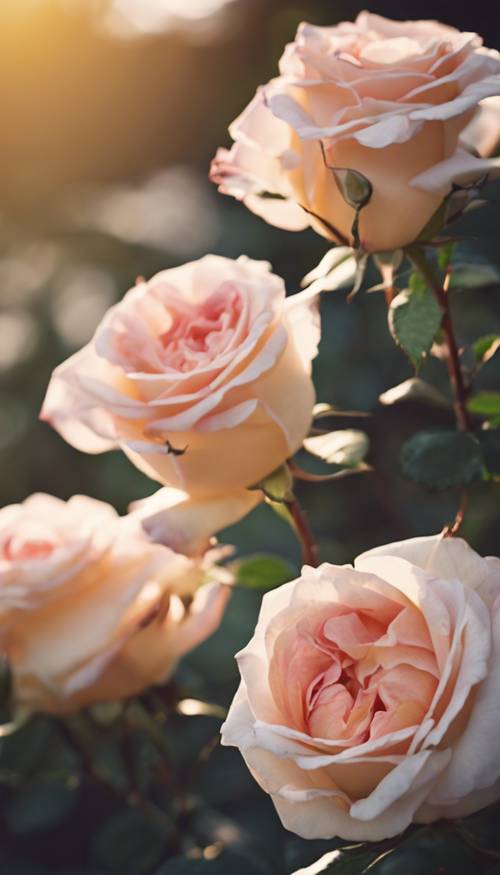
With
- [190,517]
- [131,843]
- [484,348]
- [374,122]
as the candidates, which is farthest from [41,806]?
[374,122]

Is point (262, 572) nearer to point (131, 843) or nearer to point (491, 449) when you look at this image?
point (491, 449)

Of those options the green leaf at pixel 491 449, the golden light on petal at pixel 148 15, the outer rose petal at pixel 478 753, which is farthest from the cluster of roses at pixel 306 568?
the golden light on petal at pixel 148 15

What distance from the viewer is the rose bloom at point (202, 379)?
58 cm

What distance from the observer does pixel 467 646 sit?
45 cm

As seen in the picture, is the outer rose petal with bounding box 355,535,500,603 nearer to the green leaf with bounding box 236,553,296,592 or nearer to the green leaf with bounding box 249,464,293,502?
the green leaf with bounding box 249,464,293,502

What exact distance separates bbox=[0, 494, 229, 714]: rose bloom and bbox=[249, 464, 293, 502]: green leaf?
10cm

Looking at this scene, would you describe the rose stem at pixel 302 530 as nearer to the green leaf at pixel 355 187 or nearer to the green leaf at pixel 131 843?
the green leaf at pixel 355 187

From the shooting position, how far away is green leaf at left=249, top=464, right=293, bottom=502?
0.62 metres

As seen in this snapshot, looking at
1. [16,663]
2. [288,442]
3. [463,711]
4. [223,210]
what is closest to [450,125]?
[288,442]

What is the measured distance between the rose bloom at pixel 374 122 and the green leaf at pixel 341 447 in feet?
0.39

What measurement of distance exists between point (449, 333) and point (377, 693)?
0.77 ft

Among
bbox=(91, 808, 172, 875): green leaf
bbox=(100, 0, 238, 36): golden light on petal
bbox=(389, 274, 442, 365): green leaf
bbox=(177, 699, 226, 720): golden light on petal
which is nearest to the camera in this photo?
bbox=(389, 274, 442, 365): green leaf

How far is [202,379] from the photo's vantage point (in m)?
0.59

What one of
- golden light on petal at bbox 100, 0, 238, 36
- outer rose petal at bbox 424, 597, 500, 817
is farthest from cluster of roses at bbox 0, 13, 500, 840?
golden light on petal at bbox 100, 0, 238, 36
